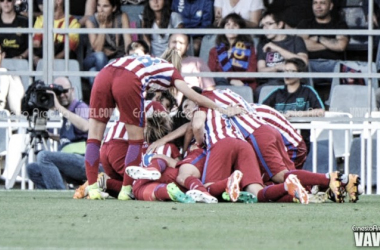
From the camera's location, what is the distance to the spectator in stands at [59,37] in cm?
1146

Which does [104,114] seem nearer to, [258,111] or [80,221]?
[258,111]

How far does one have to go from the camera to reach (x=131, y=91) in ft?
27.5

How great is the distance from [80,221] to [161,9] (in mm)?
6006

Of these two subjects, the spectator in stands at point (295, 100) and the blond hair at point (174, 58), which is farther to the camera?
the spectator in stands at point (295, 100)

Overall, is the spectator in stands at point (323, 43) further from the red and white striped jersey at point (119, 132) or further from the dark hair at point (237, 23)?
the red and white striped jersey at point (119, 132)

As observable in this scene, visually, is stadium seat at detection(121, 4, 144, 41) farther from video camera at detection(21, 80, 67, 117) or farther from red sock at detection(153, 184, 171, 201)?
red sock at detection(153, 184, 171, 201)

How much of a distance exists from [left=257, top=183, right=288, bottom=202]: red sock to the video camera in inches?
116

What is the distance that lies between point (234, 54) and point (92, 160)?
332 centimetres

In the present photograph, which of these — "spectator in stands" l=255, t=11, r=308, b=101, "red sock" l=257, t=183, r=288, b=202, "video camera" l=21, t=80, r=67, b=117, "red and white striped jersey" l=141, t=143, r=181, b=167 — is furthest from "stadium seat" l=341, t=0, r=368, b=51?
"red sock" l=257, t=183, r=288, b=202

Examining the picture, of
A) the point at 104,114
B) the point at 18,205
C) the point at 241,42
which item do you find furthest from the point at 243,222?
the point at 241,42

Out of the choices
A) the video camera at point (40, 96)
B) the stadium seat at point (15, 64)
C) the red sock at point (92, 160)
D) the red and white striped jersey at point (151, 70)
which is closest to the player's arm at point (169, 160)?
the red sock at point (92, 160)

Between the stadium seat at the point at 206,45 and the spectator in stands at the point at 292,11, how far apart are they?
71 cm

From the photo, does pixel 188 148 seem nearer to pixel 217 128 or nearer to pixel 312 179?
pixel 217 128

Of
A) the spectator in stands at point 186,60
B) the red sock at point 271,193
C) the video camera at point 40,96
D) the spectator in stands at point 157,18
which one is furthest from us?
the spectator in stands at point 157,18
